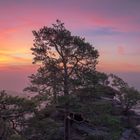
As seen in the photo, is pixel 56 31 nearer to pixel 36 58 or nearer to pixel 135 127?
pixel 36 58

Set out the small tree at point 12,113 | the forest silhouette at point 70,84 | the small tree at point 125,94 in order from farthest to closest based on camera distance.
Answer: the small tree at point 125,94, the forest silhouette at point 70,84, the small tree at point 12,113

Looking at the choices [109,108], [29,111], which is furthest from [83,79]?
[29,111]

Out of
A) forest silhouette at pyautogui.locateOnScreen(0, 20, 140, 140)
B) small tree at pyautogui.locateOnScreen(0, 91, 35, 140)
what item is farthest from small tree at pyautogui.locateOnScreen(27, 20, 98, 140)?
small tree at pyautogui.locateOnScreen(0, 91, 35, 140)

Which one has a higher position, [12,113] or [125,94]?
[125,94]

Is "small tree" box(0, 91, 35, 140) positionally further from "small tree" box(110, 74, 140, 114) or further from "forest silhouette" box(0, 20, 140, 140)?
"small tree" box(110, 74, 140, 114)

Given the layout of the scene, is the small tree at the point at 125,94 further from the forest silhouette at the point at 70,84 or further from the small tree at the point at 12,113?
the small tree at the point at 12,113

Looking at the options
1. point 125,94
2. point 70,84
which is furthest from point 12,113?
point 125,94

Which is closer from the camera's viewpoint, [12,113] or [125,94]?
[12,113]

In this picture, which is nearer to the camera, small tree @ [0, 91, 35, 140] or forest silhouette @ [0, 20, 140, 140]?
small tree @ [0, 91, 35, 140]

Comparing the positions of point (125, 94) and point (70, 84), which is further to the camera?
point (125, 94)

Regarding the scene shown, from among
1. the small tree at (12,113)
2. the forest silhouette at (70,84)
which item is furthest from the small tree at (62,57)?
the small tree at (12,113)

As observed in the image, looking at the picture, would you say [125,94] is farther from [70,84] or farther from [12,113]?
[12,113]

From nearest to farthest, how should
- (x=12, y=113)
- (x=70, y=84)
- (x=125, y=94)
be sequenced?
(x=12, y=113), (x=70, y=84), (x=125, y=94)

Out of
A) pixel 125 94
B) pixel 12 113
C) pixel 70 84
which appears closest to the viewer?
pixel 12 113
